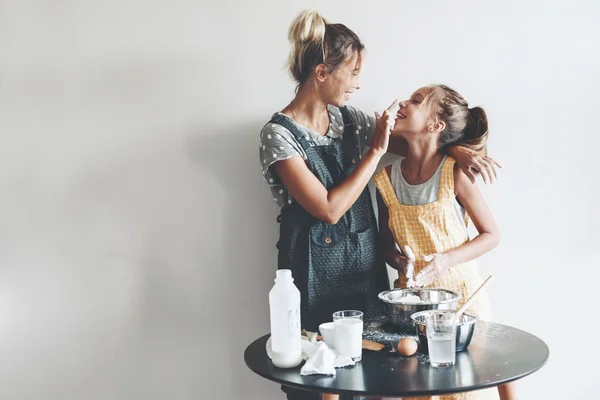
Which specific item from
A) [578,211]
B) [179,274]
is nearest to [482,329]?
[578,211]

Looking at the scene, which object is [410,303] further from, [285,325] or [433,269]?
[285,325]

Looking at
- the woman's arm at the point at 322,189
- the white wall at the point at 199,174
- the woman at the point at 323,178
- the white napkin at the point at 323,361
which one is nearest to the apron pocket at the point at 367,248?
the woman at the point at 323,178

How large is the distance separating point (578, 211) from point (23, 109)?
5.58 feet

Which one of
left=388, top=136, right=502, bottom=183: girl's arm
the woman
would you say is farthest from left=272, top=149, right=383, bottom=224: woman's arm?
left=388, top=136, right=502, bottom=183: girl's arm

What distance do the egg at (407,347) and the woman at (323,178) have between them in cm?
34

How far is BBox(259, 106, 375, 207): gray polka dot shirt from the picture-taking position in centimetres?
154

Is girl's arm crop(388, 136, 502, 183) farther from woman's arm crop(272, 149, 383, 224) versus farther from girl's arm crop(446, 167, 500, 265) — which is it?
woman's arm crop(272, 149, 383, 224)

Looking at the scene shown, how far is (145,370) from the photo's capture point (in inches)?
71.0

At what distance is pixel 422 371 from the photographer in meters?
1.15

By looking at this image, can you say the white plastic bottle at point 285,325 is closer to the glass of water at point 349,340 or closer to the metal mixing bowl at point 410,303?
the glass of water at point 349,340

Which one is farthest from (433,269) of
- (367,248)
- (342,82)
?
(342,82)

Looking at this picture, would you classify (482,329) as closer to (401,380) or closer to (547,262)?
(401,380)

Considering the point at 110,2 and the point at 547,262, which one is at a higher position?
the point at 110,2

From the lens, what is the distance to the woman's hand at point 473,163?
5.13 ft
